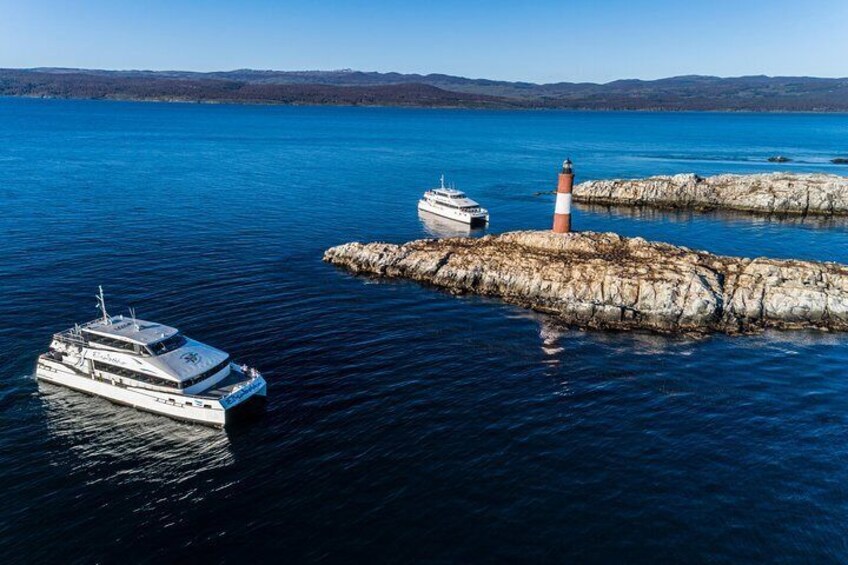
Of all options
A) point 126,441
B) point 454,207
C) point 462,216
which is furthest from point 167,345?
point 454,207

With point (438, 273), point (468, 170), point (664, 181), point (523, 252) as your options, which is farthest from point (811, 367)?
point (468, 170)

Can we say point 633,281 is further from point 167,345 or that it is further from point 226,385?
point 167,345

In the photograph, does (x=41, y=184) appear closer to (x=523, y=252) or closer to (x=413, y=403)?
(x=523, y=252)

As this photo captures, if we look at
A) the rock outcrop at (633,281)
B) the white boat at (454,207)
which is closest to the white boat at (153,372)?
the rock outcrop at (633,281)

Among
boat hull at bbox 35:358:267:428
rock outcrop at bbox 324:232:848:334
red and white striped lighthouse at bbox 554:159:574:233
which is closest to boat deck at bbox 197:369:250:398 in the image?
boat hull at bbox 35:358:267:428

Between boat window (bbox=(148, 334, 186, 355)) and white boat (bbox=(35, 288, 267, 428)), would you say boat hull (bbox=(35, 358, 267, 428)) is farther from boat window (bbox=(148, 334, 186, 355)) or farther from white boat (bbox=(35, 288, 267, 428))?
boat window (bbox=(148, 334, 186, 355))

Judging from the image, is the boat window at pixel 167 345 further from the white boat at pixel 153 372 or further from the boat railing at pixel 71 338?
the boat railing at pixel 71 338
